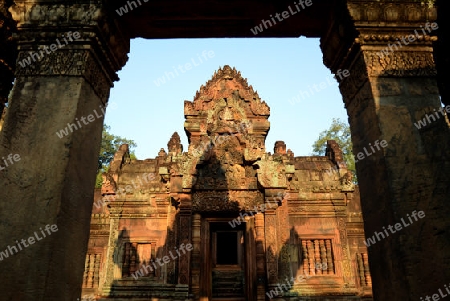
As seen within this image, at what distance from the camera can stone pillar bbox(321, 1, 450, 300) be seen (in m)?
3.05

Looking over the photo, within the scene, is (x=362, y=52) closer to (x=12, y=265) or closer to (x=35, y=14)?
(x=35, y=14)

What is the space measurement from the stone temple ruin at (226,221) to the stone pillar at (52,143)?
762 cm

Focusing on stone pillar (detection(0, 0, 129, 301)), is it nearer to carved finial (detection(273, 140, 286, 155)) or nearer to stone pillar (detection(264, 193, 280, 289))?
stone pillar (detection(264, 193, 280, 289))

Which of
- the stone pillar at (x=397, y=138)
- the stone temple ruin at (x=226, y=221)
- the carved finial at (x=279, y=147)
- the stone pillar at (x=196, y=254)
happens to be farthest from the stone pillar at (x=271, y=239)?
the stone pillar at (x=397, y=138)

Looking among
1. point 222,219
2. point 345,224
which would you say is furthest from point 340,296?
point 222,219

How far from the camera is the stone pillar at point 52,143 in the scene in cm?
298

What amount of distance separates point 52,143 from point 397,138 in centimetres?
344

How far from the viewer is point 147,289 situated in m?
11.2

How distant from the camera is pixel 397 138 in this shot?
3.41m

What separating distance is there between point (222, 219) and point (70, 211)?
8512mm

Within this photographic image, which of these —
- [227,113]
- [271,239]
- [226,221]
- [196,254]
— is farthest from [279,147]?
[196,254]

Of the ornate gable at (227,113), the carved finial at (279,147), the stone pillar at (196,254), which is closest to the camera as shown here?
the stone pillar at (196,254)

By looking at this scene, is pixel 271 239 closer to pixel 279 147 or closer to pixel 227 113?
pixel 279 147

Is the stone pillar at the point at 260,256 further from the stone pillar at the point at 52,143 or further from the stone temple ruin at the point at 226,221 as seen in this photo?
the stone pillar at the point at 52,143
